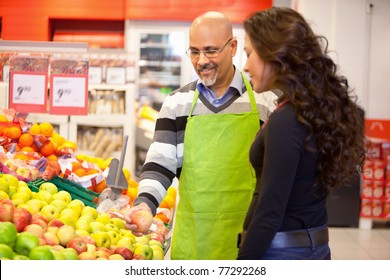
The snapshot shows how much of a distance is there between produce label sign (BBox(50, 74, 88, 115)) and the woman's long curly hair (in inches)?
76.2

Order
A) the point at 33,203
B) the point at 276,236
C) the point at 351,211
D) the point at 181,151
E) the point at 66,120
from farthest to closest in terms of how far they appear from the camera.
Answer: the point at 351,211
the point at 66,120
the point at 181,151
the point at 33,203
the point at 276,236

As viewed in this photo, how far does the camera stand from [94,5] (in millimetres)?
10273

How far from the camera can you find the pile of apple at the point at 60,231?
1994 mm

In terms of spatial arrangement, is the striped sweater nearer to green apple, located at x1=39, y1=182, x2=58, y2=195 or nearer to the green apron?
the green apron

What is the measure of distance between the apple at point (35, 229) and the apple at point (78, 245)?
10 centimetres

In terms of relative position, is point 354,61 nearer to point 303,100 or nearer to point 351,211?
point 351,211

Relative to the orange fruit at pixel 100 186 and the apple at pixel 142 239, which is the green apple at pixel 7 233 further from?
the orange fruit at pixel 100 186

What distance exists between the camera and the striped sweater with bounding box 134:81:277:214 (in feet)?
8.85

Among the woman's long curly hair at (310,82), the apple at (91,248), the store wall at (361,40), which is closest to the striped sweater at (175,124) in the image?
the apple at (91,248)

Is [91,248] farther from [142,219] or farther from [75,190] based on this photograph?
[75,190]
